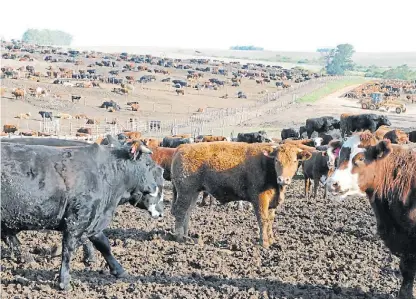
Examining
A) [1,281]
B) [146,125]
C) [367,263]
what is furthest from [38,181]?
[146,125]

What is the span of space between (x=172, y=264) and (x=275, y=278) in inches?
52.6

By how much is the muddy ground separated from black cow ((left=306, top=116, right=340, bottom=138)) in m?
21.1

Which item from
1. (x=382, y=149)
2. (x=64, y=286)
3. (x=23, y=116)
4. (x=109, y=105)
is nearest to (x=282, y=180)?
(x=382, y=149)

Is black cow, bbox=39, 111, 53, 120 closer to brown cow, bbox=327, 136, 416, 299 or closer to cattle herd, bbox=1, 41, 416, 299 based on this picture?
cattle herd, bbox=1, 41, 416, 299

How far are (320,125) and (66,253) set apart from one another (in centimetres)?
2666

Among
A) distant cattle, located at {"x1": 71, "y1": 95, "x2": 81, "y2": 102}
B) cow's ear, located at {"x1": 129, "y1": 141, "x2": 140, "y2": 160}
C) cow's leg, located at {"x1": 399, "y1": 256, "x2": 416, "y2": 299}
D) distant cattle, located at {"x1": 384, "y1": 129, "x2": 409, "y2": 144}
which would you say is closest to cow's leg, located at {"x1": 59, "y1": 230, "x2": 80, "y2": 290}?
cow's ear, located at {"x1": 129, "y1": 141, "x2": 140, "y2": 160}

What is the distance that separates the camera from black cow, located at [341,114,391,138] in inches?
1169

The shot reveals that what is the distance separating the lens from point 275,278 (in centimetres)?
679

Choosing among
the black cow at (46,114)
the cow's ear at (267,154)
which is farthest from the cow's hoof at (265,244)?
the black cow at (46,114)

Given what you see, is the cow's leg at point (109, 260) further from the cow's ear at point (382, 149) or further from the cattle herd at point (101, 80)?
the cattle herd at point (101, 80)

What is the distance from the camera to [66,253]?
6.13 m

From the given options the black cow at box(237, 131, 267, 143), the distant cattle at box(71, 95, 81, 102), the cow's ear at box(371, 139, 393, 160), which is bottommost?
the distant cattle at box(71, 95, 81, 102)

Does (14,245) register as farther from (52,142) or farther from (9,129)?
(9,129)

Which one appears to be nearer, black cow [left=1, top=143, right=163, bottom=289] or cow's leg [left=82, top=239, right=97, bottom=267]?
black cow [left=1, top=143, right=163, bottom=289]
